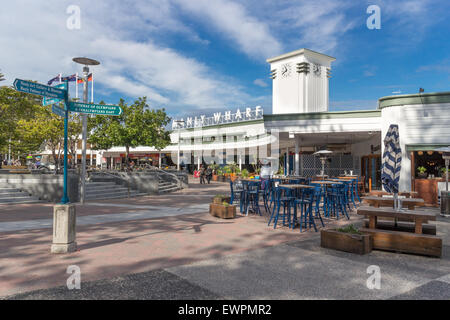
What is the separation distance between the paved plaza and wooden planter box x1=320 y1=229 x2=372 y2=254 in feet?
0.52

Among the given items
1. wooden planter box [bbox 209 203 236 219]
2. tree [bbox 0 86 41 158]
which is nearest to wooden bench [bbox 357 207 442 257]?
wooden planter box [bbox 209 203 236 219]

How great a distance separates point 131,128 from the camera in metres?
21.8

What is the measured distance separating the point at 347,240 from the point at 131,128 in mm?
18435

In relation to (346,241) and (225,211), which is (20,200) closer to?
(225,211)

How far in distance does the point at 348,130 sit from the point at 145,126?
44.1 feet

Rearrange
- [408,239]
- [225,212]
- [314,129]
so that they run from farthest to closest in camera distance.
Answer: [314,129], [225,212], [408,239]

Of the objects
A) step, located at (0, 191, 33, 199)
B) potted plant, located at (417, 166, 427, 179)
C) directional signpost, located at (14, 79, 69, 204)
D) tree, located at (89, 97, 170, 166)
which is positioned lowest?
step, located at (0, 191, 33, 199)

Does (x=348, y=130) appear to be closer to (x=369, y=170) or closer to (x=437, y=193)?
(x=369, y=170)

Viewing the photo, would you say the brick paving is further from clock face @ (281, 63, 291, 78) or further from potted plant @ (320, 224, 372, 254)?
clock face @ (281, 63, 291, 78)

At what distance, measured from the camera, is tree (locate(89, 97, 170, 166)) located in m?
21.8

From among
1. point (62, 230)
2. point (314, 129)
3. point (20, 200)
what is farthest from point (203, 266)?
point (314, 129)

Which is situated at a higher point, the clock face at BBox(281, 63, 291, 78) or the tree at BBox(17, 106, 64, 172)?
the clock face at BBox(281, 63, 291, 78)

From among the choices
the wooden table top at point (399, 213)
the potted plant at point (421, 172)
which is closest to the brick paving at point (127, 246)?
the wooden table top at point (399, 213)
